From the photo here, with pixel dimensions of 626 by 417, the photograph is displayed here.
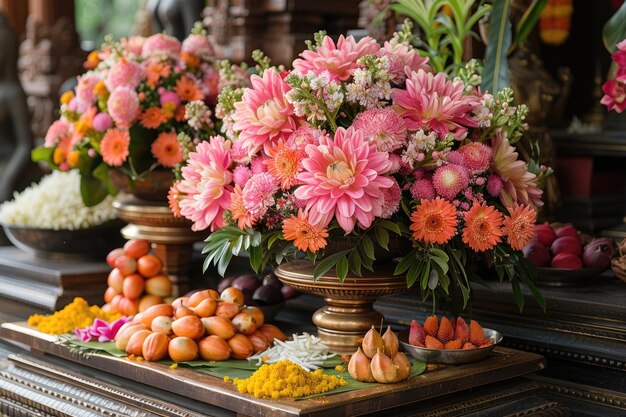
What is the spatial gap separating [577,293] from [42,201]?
1.36 metres

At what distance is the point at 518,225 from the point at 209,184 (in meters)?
0.51

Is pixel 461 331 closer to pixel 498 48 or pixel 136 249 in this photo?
pixel 498 48

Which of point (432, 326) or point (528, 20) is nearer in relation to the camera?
point (432, 326)

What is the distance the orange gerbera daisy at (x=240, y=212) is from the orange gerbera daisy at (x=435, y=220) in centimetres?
26

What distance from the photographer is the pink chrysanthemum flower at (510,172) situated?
5.87 feet

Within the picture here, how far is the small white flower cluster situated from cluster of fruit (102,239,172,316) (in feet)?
1.12

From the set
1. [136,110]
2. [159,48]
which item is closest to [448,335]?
[136,110]

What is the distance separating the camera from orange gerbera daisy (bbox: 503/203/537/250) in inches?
68.4

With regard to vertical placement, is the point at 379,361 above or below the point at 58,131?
below

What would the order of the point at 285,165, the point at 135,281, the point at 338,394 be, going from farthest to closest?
1. the point at 135,281
2. the point at 285,165
3. the point at 338,394

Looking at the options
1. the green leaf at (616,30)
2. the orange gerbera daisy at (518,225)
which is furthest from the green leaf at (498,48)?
the orange gerbera daisy at (518,225)

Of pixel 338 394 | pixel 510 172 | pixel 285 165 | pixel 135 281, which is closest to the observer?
pixel 338 394

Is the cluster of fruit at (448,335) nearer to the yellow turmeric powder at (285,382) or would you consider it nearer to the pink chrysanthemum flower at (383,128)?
the yellow turmeric powder at (285,382)

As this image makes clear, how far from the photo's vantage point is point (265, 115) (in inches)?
68.4
